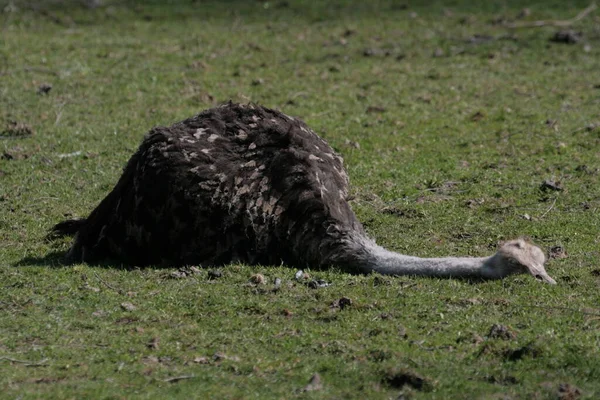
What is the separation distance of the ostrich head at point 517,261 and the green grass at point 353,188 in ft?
0.29

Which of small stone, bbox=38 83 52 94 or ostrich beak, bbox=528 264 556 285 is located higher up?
ostrich beak, bbox=528 264 556 285

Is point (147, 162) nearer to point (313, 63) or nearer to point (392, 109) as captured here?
point (392, 109)

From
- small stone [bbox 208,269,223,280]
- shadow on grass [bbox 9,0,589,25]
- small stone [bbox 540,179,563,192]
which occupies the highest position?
shadow on grass [bbox 9,0,589,25]

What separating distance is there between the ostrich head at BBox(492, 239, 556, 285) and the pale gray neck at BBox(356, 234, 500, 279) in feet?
0.18

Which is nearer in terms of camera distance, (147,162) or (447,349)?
(447,349)

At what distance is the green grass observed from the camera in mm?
5707

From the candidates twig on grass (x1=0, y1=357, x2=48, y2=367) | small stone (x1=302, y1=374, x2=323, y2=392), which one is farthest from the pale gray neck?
twig on grass (x1=0, y1=357, x2=48, y2=367)

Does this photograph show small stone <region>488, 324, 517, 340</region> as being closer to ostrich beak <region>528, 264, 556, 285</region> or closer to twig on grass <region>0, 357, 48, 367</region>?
ostrich beak <region>528, 264, 556, 285</region>

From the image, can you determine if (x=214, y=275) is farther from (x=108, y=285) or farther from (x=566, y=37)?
(x=566, y=37)

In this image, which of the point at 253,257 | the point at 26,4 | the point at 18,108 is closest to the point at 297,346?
the point at 253,257

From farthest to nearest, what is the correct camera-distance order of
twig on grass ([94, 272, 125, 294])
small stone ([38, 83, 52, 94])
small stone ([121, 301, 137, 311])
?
small stone ([38, 83, 52, 94]) → twig on grass ([94, 272, 125, 294]) → small stone ([121, 301, 137, 311])

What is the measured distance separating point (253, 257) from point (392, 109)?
5.22m

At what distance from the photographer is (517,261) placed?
22.3ft

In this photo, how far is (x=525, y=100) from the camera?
1252 centimetres
